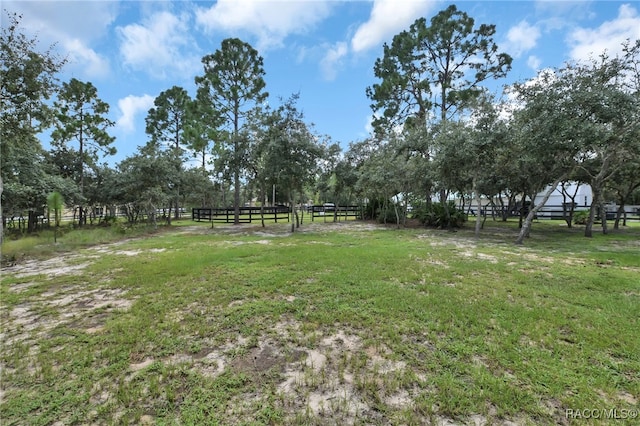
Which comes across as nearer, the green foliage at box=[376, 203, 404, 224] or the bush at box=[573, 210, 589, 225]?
the bush at box=[573, 210, 589, 225]

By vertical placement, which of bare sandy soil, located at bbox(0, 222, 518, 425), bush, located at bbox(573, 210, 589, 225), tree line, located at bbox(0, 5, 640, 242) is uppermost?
tree line, located at bbox(0, 5, 640, 242)

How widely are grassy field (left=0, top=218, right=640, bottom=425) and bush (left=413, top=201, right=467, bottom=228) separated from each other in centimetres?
816

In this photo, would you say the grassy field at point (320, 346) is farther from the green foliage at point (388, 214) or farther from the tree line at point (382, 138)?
the green foliage at point (388, 214)

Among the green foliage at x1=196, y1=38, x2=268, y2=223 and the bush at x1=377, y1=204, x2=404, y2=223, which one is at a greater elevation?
the green foliage at x1=196, y1=38, x2=268, y2=223

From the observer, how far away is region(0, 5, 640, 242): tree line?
7332mm

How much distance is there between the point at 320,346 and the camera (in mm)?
2617

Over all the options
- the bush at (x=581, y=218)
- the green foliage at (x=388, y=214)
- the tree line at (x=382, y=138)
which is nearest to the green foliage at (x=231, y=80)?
the tree line at (x=382, y=138)

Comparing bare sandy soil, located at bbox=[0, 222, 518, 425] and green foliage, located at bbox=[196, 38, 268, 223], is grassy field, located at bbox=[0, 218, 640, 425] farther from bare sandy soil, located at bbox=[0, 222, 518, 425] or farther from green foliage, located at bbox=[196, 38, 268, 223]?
green foliage, located at bbox=[196, 38, 268, 223]

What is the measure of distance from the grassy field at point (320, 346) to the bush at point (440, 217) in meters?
8.16

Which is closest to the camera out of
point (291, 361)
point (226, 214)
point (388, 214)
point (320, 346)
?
point (291, 361)

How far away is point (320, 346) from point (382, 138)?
50.1 ft

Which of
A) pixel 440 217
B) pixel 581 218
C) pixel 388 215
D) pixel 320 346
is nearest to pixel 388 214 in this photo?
pixel 388 215

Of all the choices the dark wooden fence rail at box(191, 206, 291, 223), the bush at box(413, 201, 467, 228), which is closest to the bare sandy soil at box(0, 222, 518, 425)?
the bush at box(413, 201, 467, 228)

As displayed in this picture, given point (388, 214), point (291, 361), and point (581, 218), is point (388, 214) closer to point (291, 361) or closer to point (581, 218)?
point (581, 218)
